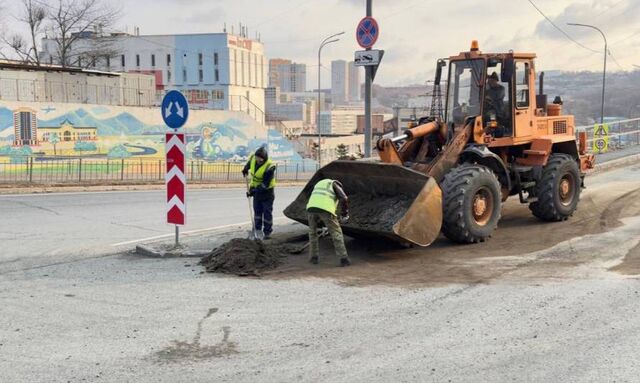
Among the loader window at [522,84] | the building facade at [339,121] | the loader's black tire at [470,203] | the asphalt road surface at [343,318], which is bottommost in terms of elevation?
the asphalt road surface at [343,318]

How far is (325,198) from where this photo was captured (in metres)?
9.09

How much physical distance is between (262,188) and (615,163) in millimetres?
16739

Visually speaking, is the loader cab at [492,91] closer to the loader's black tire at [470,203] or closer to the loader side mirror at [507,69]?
the loader side mirror at [507,69]

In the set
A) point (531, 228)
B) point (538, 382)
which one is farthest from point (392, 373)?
point (531, 228)

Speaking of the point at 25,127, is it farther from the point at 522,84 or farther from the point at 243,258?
the point at 522,84

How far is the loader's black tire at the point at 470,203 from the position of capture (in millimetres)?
9852

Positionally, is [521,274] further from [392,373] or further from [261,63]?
[261,63]

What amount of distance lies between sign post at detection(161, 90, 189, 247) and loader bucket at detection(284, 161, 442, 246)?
1894mm

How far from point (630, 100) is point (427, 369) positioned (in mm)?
48302

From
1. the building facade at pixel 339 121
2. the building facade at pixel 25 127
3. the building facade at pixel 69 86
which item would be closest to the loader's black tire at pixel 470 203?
the building facade at pixel 25 127

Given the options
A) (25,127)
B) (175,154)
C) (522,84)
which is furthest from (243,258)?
(25,127)

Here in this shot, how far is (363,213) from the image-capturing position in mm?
10195

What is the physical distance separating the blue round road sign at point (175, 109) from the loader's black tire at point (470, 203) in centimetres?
430

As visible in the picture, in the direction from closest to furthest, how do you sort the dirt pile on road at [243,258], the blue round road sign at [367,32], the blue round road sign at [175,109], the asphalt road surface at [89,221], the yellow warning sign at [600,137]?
the dirt pile on road at [243,258] < the blue round road sign at [175,109] < the asphalt road surface at [89,221] < the blue round road sign at [367,32] < the yellow warning sign at [600,137]
